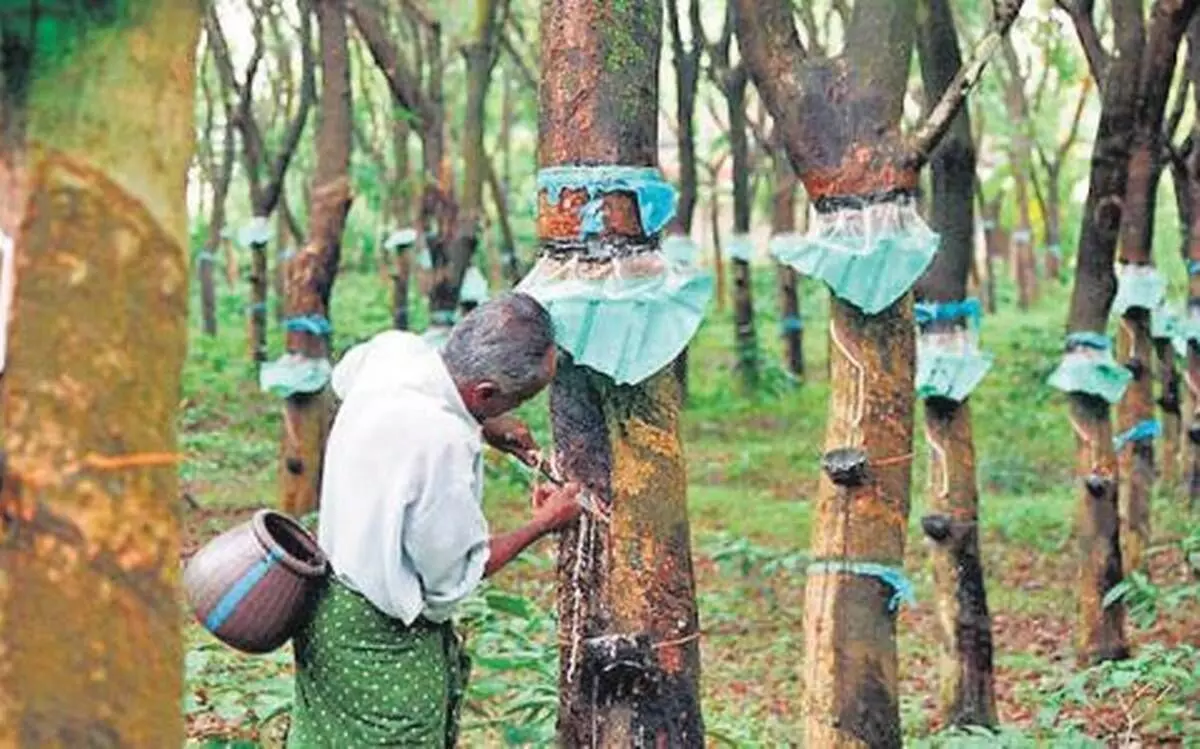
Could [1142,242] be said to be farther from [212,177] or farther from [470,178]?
[212,177]

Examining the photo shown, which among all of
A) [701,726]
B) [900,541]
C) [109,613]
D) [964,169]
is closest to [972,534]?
[964,169]

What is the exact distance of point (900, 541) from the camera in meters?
5.27

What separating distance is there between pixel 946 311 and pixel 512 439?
3.55 meters

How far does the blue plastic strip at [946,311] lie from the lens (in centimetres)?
736

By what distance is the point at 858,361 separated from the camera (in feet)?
17.1

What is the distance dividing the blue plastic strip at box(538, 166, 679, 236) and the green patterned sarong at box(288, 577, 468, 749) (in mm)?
995

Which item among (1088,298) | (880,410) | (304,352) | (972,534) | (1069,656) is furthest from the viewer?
(304,352)

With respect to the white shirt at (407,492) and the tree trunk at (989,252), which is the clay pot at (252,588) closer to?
the white shirt at (407,492)

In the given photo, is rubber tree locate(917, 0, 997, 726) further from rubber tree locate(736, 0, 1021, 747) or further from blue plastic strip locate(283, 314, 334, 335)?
blue plastic strip locate(283, 314, 334, 335)

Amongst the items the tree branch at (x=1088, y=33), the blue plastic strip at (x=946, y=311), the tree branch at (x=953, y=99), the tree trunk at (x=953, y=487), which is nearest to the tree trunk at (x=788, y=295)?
the tree branch at (x=1088, y=33)

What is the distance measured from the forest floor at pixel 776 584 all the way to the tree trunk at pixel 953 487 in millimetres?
238

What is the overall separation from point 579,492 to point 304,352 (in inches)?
293

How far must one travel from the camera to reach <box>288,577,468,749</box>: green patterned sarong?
153 inches

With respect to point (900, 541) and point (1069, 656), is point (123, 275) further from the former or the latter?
point (1069, 656)
